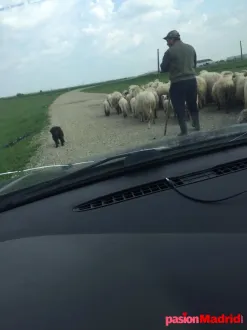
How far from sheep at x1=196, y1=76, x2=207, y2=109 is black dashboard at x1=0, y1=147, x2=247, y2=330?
15.7 m

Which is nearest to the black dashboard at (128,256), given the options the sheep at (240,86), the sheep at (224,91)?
the sheep at (240,86)

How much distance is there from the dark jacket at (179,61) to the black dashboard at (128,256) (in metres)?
7.74

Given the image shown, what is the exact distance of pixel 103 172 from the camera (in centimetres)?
241

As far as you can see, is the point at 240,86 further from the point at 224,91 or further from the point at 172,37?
the point at 172,37

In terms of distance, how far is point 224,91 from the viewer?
15961 millimetres

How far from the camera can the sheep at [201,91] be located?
686 inches

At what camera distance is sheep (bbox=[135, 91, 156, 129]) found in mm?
16500

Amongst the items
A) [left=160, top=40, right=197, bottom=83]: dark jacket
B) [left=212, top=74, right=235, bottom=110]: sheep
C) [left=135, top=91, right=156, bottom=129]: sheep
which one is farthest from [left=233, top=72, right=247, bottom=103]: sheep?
[left=160, top=40, right=197, bottom=83]: dark jacket

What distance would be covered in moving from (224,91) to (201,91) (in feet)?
5.61

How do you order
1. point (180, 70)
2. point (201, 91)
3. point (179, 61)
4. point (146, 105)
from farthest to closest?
point (201, 91) < point (146, 105) < point (180, 70) < point (179, 61)

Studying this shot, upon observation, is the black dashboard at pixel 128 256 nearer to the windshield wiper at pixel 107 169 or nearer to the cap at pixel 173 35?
the windshield wiper at pixel 107 169

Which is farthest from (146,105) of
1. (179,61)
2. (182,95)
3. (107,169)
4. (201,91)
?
(107,169)

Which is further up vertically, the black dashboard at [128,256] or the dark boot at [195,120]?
the black dashboard at [128,256]

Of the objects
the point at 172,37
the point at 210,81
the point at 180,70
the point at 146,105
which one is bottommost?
the point at 146,105
